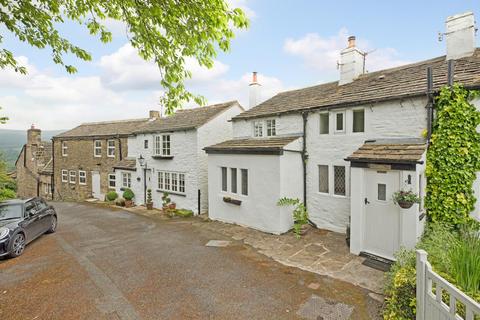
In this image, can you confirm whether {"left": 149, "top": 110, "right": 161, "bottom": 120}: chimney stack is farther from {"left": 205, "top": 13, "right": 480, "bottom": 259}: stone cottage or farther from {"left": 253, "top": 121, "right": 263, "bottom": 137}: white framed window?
{"left": 253, "top": 121, "right": 263, "bottom": 137}: white framed window

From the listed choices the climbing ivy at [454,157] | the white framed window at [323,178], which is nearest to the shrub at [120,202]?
the white framed window at [323,178]

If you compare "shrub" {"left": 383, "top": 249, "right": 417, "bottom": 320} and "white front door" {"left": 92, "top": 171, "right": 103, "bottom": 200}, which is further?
"white front door" {"left": 92, "top": 171, "right": 103, "bottom": 200}

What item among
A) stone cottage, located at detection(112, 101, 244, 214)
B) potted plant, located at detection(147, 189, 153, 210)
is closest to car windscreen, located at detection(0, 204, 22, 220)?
stone cottage, located at detection(112, 101, 244, 214)

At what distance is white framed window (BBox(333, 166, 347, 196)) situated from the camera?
9930mm

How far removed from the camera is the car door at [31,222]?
8.75 metres

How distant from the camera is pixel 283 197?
33.2ft

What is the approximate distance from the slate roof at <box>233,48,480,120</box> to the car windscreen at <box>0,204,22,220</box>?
33.1 feet

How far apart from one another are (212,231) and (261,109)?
6.91m

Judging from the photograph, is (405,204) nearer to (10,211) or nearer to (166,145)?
(10,211)

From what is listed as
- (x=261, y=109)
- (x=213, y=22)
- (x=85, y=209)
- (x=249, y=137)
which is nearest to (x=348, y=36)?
(x=261, y=109)

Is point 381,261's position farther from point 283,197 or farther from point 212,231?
point 212,231

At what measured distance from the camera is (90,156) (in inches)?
855

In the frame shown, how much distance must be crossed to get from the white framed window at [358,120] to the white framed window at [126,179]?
15.9 meters

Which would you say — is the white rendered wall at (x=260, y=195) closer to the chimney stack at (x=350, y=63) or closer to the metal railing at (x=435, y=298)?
the chimney stack at (x=350, y=63)
